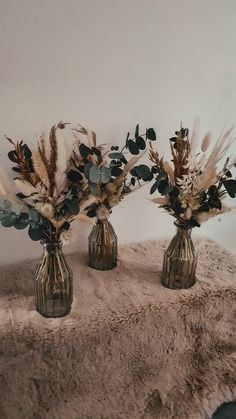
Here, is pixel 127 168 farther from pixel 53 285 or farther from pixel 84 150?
pixel 53 285

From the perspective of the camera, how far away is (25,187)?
0.91 metres

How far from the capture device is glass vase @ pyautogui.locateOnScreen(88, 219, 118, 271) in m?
1.27

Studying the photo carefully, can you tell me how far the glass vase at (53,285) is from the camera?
3.38 ft

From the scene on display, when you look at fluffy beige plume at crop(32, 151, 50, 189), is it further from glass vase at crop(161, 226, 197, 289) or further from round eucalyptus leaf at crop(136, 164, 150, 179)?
glass vase at crop(161, 226, 197, 289)

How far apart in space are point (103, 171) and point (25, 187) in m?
0.20

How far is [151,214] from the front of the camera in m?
1.52

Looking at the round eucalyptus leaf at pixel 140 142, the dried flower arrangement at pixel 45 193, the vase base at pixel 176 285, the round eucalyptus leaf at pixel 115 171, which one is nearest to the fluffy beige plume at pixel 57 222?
the dried flower arrangement at pixel 45 193

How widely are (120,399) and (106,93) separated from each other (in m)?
0.96

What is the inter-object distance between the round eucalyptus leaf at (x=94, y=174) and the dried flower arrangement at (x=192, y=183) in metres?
0.19

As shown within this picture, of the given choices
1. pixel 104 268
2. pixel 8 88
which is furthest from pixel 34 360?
pixel 8 88

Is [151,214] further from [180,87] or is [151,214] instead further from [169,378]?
[169,378]

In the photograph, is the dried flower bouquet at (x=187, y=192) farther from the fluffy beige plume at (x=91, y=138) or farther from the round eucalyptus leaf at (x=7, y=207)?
the round eucalyptus leaf at (x=7, y=207)

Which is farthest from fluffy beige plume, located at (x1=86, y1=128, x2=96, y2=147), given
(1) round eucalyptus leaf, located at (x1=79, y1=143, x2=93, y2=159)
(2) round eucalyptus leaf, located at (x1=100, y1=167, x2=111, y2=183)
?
(2) round eucalyptus leaf, located at (x1=100, y1=167, x2=111, y2=183)

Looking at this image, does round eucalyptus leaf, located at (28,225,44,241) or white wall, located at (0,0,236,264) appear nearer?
round eucalyptus leaf, located at (28,225,44,241)
